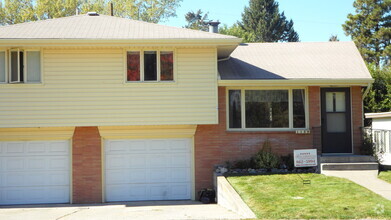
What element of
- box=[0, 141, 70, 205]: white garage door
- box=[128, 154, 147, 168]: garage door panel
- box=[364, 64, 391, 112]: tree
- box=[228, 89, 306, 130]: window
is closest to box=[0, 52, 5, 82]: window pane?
box=[0, 141, 70, 205]: white garage door

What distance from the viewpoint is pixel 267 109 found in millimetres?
16328

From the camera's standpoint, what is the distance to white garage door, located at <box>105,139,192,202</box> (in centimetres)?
1595

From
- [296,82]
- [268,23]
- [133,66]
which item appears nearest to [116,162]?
[133,66]

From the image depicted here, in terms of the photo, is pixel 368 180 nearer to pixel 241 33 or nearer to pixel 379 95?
pixel 379 95

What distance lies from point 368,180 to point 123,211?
22.1 feet

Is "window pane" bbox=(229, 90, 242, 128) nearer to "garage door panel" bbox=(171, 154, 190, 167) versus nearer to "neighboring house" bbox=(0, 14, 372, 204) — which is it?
"neighboring house" bbox=(0, 14, 372, 204)

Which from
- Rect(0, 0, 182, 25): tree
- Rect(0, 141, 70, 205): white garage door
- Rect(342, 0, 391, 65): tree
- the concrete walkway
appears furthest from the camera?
Rect(342, 0, 391, 65): tree

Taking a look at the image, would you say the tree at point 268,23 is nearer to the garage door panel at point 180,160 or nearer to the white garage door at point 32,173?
the garage door panel at point 180,160

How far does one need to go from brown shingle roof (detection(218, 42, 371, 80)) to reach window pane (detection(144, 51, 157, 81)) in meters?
2.20

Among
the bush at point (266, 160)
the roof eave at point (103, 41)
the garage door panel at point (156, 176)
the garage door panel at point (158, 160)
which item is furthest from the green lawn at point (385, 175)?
the garage door panel at point (156, 176)

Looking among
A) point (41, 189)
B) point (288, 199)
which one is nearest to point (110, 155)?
point (41, 189)

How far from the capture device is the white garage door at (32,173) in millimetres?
15766

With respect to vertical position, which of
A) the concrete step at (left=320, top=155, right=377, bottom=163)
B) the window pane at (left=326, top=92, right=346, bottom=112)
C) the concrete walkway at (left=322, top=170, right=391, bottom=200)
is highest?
the window pane at (left=326, top=92, right=346, bottom=112)

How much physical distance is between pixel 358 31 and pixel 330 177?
3587 cm
